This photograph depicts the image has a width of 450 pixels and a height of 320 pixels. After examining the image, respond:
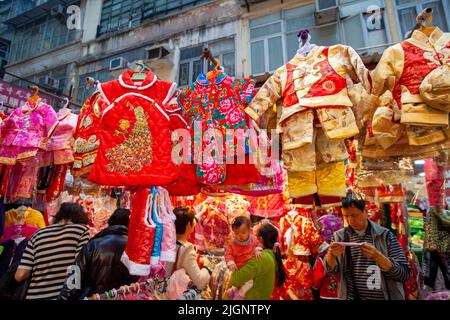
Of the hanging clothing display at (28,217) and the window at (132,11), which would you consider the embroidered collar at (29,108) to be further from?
the window at (132,11)

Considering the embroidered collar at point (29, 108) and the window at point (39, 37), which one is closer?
the embroidered collar at point (29, 108)

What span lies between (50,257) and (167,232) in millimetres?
1350

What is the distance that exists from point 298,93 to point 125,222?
2.21 metres

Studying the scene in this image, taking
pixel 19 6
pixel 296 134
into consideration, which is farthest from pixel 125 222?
pixel 19 6

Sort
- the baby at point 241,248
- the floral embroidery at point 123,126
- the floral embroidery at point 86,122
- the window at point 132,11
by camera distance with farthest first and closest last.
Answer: the window at point 132,11
the baby at point 241,248
the floral embroidery at point 86,122
the floral embroidery at point 123,126

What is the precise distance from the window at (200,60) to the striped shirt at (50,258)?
23.3ft

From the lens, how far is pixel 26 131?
2.75 metres

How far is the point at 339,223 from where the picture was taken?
163 inches

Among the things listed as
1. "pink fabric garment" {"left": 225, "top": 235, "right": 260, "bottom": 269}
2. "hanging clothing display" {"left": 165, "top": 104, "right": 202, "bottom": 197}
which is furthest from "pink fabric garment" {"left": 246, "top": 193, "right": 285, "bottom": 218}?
"hanging clothing display" {"left": 165, "top": 104, "right": 202, "bottom": 197}

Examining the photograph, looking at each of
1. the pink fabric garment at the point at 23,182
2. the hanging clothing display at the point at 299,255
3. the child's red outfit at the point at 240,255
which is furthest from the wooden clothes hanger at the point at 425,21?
the pink fabric garment at the point at 23,182

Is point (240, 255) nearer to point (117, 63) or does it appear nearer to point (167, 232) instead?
point (167, 232)

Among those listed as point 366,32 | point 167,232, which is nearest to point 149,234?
point 167,232

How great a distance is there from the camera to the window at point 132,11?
10.2 m
